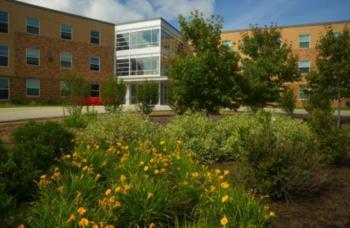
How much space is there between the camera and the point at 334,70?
1809 centimetres

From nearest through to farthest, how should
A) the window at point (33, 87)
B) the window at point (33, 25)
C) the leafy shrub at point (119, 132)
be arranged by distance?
the leafy shrub at point (119, 132) < the window at point (33, 25) < the window at point (33, 87)

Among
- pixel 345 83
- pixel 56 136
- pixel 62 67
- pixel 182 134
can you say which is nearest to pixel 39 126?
pixel 56 136

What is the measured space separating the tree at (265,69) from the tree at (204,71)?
9.04 ft

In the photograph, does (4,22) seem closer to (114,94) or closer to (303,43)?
(114,94)

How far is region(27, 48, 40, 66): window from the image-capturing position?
31344mm

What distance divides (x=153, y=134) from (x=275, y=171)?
11.9ft

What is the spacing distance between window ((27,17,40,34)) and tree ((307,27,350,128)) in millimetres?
26660

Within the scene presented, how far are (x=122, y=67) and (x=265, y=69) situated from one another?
24.3 metres

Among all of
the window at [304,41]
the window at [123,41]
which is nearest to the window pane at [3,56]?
the window at [123,41]

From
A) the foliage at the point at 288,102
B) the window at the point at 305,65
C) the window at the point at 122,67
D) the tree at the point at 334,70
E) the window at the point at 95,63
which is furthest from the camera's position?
the window at the point at 305,65

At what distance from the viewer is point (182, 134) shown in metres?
7.68

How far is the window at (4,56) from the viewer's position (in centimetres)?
2956

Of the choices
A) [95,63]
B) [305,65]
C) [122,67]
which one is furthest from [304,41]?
[95,63]

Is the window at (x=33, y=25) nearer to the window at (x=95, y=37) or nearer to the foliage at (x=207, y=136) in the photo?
the window at (x=95, y=37)
